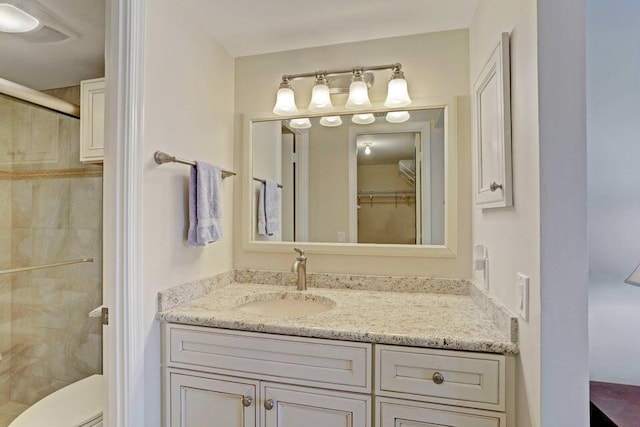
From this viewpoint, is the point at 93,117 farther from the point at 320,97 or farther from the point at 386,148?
the point at 386,148

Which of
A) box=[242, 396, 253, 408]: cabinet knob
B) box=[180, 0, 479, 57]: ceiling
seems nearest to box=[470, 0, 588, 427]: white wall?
box=[180, 0, 479, 57]: ceiling

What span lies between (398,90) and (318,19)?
0.51m

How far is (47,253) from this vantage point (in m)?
2.25

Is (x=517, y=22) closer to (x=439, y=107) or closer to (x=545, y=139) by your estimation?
(x=545, y=139)

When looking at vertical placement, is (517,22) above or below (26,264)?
above

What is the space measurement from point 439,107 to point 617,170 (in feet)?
2.56

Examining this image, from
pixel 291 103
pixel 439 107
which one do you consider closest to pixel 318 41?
pixel 291 103

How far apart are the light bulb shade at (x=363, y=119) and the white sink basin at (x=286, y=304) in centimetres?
94

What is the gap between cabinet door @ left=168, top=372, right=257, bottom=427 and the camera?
4.22ft

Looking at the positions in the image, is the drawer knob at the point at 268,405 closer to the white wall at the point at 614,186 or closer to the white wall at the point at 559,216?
the white wall at the point at 559,216

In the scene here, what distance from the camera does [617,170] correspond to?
125 cm

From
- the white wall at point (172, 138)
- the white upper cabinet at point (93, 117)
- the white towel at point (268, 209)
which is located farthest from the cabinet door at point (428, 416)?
the white upper cabinet at point (93, 117)

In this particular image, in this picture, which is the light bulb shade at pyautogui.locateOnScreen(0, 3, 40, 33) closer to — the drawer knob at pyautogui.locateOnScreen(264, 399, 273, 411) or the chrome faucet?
the chrome faucet

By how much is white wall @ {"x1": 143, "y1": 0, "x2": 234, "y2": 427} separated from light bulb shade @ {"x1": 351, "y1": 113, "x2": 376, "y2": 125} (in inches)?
28.9
